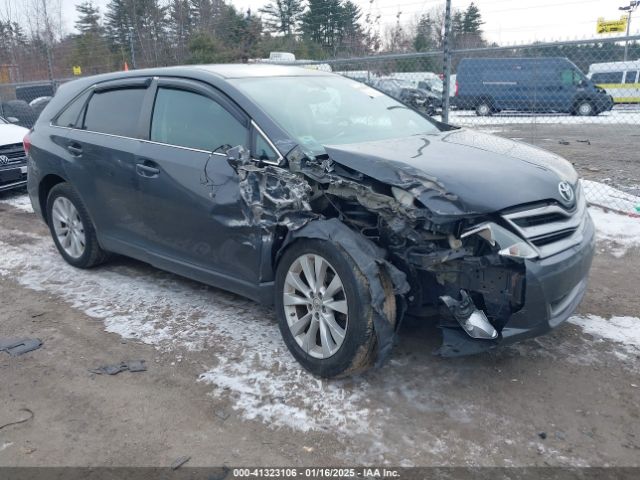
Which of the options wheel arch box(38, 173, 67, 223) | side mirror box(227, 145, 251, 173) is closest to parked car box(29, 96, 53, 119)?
wheel arch box(38, 173, 67, 223)

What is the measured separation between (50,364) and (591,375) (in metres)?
3.36

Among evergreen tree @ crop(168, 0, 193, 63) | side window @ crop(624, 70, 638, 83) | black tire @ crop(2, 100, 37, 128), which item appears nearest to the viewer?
black tire @ crop(2, 100, 37, 128)

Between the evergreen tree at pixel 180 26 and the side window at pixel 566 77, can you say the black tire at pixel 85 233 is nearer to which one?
the evergreen tree at pixel 180 26

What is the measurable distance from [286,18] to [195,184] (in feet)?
44.7

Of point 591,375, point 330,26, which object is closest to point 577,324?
point 591,375

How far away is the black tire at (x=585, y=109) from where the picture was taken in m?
20.2

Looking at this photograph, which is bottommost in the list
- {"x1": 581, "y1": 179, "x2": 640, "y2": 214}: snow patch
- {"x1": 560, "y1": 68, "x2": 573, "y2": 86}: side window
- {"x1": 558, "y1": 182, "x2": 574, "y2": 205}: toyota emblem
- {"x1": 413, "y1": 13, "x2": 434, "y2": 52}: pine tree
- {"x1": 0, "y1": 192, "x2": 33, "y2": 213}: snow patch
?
{"x1": 581, "y1": 179, "x2": 640, "y2": 214}: snow patch

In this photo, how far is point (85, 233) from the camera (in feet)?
16.4

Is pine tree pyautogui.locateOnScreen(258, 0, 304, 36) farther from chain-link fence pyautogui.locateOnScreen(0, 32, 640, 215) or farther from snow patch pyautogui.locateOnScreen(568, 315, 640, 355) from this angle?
snow patch pyautogui.locateOnScreen(568, 315, 640, 355)

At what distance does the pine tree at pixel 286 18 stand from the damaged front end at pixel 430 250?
1224cm

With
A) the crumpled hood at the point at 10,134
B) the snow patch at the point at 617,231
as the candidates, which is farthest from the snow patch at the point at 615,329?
the crumpled hood at the point at 10,134

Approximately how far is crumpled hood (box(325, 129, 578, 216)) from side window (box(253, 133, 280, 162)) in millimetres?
362

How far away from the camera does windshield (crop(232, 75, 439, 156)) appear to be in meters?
3.63

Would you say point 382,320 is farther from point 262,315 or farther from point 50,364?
point 50,364
